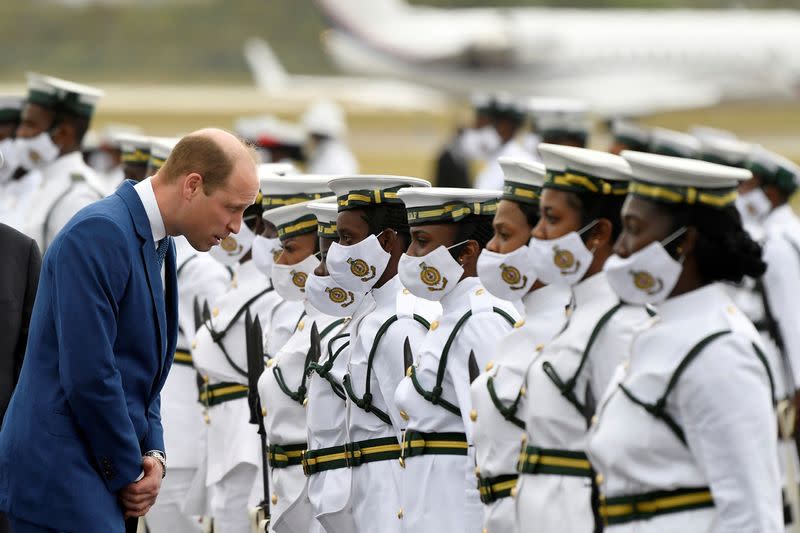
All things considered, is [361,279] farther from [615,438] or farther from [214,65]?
[214,65]

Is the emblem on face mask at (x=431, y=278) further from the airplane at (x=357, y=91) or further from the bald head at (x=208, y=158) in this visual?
the airplane at (x=357, y=91)

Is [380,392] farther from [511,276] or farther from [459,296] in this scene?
[511,276]

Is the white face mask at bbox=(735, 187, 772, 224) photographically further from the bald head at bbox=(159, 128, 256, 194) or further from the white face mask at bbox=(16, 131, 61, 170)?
the bald head at bbox=(159, 128, 256, 194)

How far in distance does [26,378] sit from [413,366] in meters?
1.47

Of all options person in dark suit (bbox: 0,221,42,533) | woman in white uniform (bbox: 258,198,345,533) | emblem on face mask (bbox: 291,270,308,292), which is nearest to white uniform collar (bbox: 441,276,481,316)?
woman in white uniform (bbox: 258,198,345,533)

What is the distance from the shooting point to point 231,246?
24.5 ft

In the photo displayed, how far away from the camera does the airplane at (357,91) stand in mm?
44156

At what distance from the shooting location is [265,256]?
7195 millimetres

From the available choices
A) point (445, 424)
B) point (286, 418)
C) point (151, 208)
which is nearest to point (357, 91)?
point (286, 418)

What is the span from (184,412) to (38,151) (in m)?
2.50

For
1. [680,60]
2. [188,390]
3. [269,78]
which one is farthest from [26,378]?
[269,78]

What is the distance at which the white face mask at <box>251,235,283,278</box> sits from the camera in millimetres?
7172

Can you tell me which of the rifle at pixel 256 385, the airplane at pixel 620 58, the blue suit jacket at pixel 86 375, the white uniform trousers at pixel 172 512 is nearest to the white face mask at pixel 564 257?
the blue suit jacket at pixel 86 375

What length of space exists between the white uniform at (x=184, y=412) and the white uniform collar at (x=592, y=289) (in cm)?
317
